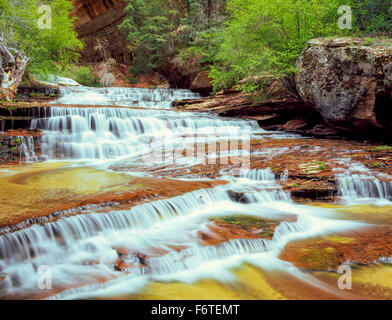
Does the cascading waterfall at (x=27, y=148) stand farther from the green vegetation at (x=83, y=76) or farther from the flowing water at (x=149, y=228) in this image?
the green vegetation at (x=83, y=76)

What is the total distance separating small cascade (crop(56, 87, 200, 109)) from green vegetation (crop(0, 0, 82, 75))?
1984 millimetres

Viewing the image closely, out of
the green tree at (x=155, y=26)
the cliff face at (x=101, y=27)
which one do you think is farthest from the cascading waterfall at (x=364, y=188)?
the cliff face at (x=101, y=27)

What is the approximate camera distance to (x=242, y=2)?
40.5ft

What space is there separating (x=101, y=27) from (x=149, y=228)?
103 ft

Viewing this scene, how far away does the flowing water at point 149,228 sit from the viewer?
252 cm

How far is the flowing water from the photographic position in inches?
99.0

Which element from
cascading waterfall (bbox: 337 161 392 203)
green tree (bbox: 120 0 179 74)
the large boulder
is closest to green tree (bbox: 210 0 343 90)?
the large boulder

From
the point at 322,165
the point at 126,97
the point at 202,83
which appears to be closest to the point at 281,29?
the point at 322,165

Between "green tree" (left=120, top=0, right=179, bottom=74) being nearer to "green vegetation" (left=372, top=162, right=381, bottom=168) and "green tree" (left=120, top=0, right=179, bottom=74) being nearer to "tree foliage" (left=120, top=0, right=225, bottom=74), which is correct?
"tree foliage" (left=120, top=0, right=225, bottom=74)

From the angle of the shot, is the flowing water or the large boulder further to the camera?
the large boulder

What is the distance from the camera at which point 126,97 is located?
1630 centimetres

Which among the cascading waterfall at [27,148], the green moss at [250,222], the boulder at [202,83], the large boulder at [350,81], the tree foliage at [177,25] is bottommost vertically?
the green moss at [250,222]

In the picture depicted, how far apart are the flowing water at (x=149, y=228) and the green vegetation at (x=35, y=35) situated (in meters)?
7.34

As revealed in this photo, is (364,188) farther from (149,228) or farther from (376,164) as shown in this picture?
(149,228)
